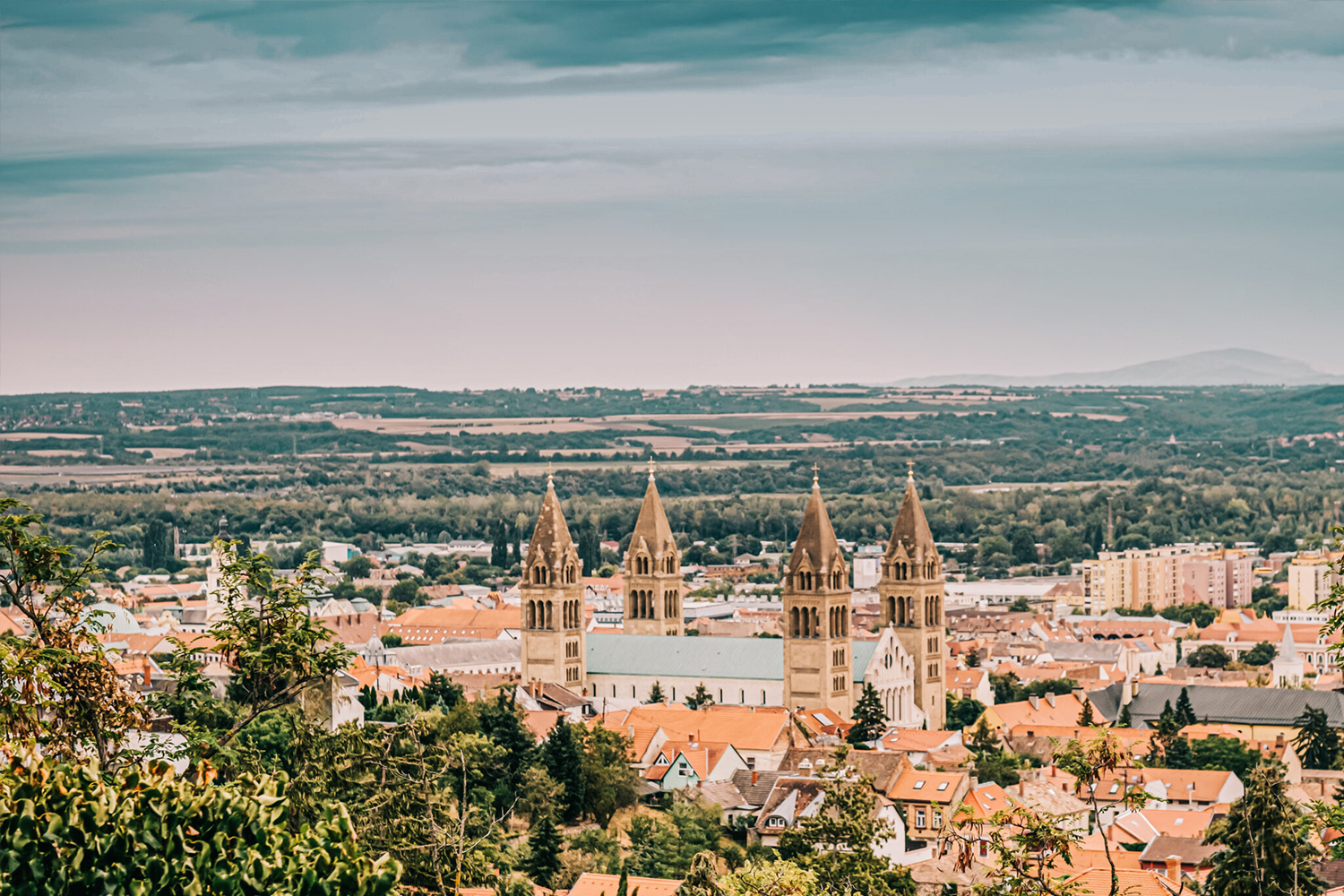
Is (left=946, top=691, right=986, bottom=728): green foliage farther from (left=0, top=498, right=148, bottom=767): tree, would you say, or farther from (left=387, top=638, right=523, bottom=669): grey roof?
(left=0, top=498, right=148, bottom=767): tree

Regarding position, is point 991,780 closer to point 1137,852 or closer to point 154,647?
point 1137,852

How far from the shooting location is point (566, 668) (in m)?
90.4

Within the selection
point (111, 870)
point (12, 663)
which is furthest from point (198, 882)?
point (12, 663)

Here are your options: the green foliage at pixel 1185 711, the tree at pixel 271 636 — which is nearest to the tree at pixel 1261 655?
the green foliage at pixel 1185 711

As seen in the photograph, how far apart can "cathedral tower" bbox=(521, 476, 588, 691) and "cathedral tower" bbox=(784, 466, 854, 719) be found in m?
8.74

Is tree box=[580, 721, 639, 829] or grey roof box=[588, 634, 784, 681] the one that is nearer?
tree box=[580, 721, 639, 829]

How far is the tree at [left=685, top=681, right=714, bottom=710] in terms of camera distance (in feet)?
293

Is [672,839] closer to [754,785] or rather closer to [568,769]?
[568,769]

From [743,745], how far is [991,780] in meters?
8.77

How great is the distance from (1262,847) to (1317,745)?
158 feet

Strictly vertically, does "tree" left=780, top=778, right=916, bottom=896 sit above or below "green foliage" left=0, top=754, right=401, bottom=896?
below

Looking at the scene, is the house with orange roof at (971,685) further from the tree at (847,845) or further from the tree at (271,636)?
the tree at (271,636)

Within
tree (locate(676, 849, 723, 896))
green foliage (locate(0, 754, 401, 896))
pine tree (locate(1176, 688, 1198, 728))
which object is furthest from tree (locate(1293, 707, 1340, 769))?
green foliage (locate(0, 754, 401, 896))

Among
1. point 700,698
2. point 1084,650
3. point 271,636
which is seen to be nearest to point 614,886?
point 271,636
